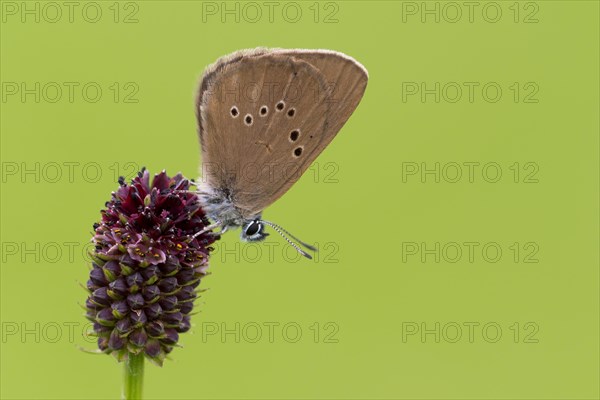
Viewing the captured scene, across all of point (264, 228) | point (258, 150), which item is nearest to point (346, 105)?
point (258, 150)

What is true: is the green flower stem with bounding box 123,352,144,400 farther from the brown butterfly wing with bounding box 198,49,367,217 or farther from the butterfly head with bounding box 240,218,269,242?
the brown butterfly wing with bounding box 198,49,367,217

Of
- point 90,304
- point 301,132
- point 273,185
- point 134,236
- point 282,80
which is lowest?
point 90,304

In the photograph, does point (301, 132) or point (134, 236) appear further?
point (301, 132)

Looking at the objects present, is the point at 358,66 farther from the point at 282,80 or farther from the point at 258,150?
the point at 258,150

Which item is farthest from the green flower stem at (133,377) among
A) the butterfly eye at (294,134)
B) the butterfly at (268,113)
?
the butterfly eye at (294,134)

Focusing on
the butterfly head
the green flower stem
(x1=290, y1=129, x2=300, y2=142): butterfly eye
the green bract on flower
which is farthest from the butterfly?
the green flower stem

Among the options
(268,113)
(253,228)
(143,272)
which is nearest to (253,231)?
(253,228)

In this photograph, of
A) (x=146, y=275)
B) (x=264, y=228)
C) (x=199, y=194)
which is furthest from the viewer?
(x=264, y=228)
